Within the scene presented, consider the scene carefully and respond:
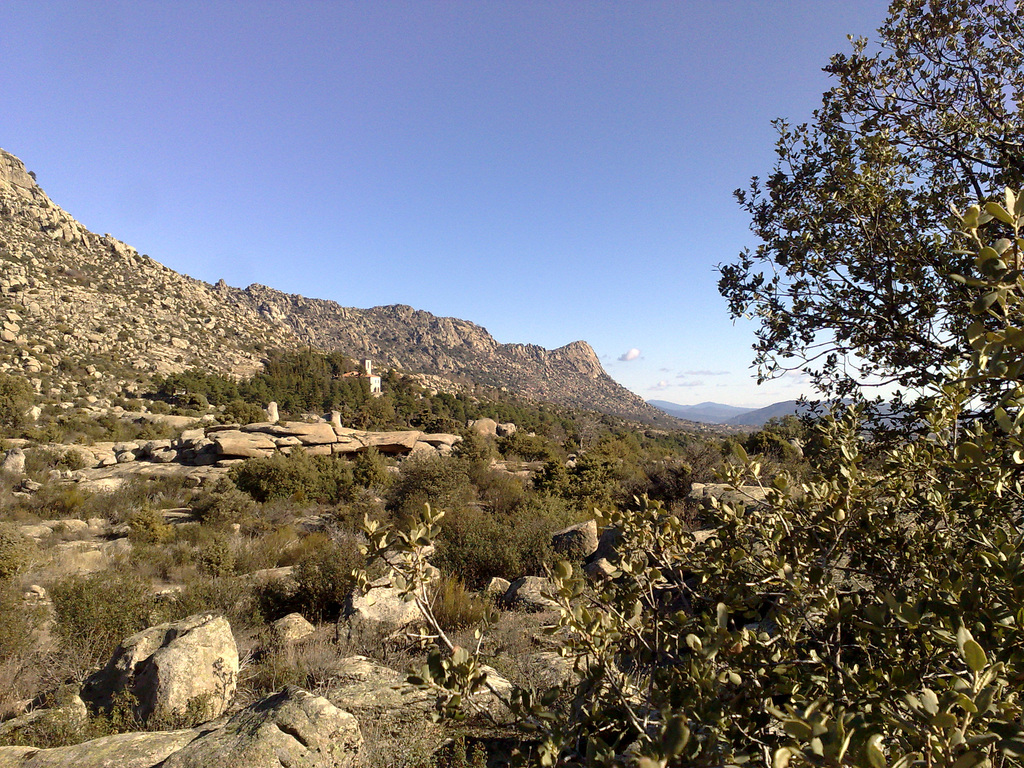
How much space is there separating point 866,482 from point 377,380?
145 feet

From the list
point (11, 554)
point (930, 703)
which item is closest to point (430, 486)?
point (11, 554)

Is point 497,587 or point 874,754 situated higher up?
point 874,754

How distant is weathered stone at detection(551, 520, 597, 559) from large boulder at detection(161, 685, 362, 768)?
5.53m

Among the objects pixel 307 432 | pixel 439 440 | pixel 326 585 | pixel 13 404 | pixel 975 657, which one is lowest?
pixel 326 585

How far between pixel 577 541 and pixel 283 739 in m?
6.27

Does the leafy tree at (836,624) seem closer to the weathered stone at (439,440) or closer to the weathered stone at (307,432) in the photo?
the weathered stone at (307,432)

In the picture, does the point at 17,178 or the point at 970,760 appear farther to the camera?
the point at 17,178

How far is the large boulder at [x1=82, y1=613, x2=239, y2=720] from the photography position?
154 inches

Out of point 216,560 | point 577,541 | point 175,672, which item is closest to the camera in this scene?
point 175,672

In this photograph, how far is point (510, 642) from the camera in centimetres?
514

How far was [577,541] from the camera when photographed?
8.56 meters

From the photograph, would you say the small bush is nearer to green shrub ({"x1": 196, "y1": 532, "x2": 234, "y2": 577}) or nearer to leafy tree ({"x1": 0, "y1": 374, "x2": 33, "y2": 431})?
green shrub ({"x1": 196, "y1": 532, "x2": 234, "y2": 577})

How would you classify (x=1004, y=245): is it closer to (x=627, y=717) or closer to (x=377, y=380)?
(x=627, y=717)

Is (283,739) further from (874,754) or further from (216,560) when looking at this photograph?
(216,560)
